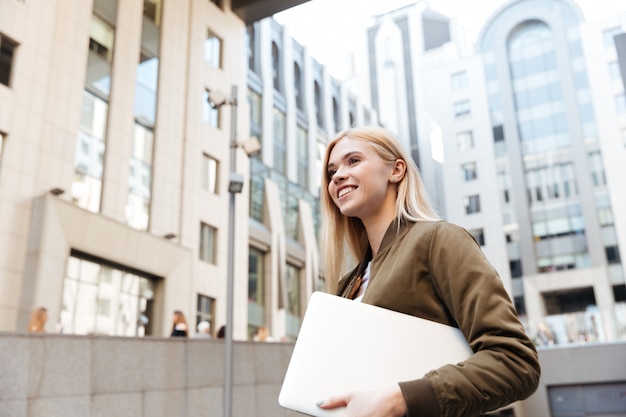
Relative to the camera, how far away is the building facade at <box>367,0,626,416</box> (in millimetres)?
34531

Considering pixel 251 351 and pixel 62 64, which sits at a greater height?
pixel 62 64

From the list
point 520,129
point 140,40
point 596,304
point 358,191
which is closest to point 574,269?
point 596,304

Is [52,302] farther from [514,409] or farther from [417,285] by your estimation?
[514,409]

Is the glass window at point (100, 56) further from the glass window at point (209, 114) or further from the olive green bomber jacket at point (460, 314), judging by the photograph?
the olive green bomber jacket at point (460, 314)

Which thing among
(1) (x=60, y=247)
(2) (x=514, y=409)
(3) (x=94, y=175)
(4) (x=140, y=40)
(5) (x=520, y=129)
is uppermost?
(5) (x=520, y=129)

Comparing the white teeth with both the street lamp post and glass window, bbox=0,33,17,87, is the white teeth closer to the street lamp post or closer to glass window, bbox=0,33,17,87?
the street lamp post

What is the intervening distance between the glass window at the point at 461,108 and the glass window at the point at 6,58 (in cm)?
3016

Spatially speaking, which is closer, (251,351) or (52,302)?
(251,351)

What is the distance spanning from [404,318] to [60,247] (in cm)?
1563

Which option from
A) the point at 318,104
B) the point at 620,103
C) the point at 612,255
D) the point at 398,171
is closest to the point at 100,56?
the point at 318,104

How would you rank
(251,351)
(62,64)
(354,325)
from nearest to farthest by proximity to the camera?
1. (354,325)
2. (251,351)
3. (62,64)

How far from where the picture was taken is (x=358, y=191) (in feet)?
5.42

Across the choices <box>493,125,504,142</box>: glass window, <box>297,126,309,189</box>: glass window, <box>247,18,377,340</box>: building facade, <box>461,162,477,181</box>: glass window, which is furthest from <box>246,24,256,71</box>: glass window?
<box>493,125,504,142</box>: glass window

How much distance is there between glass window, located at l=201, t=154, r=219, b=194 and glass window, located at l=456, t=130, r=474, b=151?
69.0 ft
